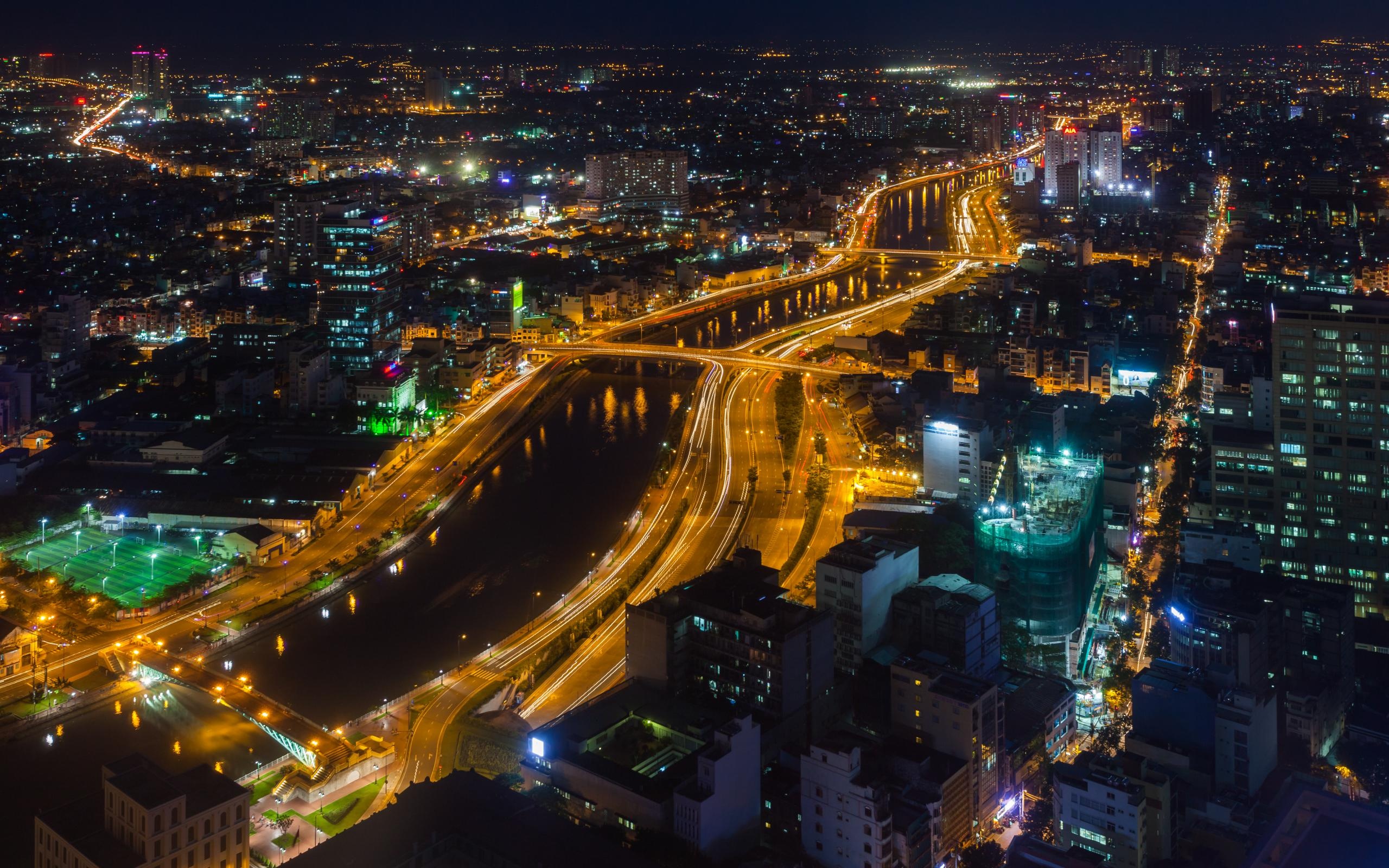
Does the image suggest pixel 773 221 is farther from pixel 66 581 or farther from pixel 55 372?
pixel 66 581

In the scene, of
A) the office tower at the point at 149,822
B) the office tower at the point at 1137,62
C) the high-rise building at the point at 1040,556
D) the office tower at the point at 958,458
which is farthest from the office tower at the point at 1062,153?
the office tower at the point at 149,822

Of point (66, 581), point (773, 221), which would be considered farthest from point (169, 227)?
point (66, 581)

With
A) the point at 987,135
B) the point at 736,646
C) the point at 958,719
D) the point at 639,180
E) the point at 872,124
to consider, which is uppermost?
the point at 872,124

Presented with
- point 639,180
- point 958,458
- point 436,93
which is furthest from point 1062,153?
point 958,458

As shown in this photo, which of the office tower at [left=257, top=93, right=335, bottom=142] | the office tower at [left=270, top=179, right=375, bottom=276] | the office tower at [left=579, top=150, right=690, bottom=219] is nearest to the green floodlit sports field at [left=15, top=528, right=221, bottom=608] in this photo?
the office tower at [left=270, top=179, right=375, bottom=276]

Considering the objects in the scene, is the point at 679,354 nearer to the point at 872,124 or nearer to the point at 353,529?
the point at 353,529

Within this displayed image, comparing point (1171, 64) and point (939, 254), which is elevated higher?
point (1171, 64)

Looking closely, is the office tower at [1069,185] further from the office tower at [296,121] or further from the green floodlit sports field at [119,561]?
the green floodlit sports field at [119,561]
